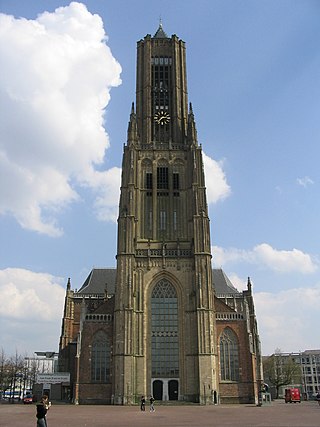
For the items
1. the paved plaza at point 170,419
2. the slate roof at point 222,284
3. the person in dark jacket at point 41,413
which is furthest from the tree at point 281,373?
the person in dark jacket at point 41,413

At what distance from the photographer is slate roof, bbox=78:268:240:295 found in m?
72.5

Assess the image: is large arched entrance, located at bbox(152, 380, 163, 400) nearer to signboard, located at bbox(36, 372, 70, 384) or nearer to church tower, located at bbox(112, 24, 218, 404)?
church tower, located at bbox(112, 24, 218, 404)

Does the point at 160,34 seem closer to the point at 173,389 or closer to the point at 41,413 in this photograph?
the point at 173,389

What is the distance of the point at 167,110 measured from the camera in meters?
70.8

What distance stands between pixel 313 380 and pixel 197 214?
4216 inches

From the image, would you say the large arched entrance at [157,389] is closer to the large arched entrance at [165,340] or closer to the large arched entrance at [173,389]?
the large arched entrance at [165,340]

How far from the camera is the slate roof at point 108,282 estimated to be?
72.5 meters

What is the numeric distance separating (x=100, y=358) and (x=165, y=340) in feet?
26.5

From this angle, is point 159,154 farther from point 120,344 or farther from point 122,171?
point 120,344

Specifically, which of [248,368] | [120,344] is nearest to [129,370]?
[120,344]

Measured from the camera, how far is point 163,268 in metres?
57.1

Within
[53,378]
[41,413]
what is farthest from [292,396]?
[41,413]

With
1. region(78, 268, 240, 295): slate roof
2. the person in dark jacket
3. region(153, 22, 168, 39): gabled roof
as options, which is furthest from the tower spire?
the person in dark jacket

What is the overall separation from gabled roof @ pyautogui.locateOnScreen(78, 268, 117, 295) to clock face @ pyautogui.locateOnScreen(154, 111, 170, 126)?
86.3 ft
